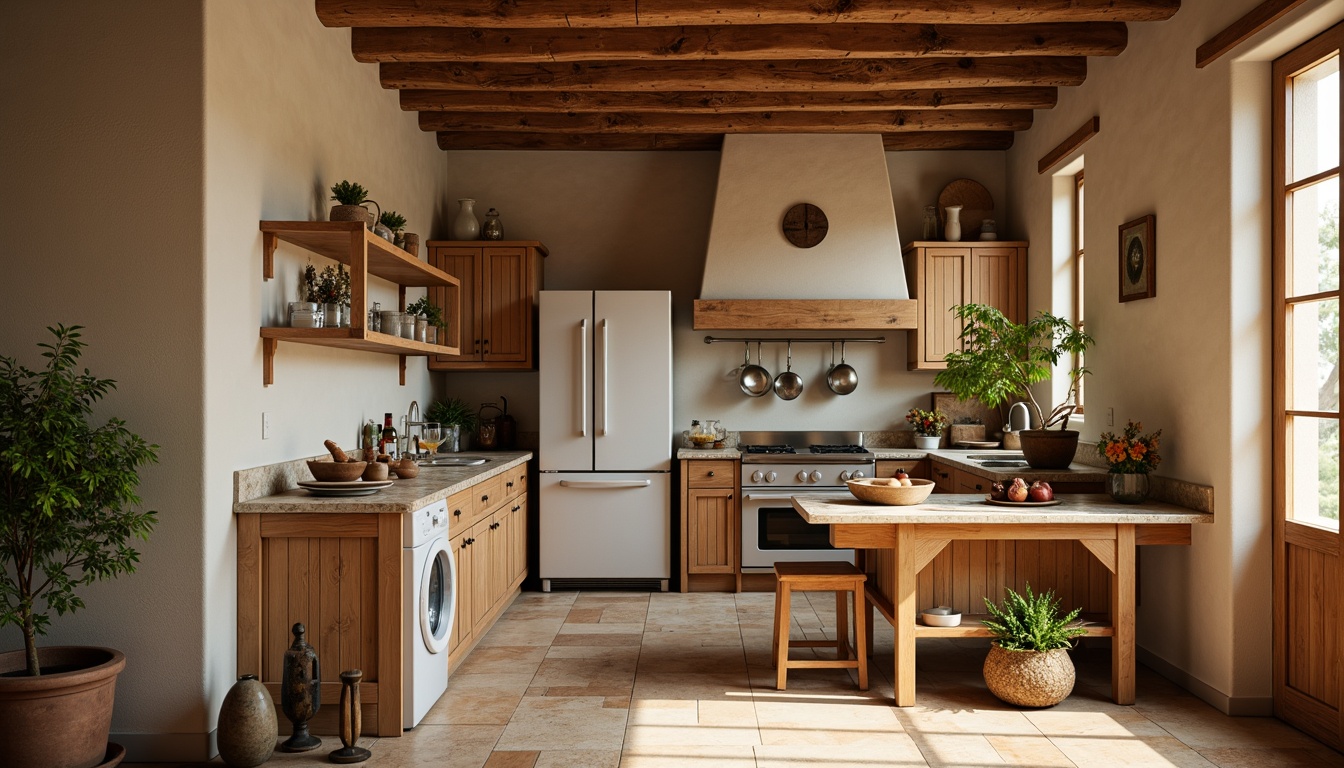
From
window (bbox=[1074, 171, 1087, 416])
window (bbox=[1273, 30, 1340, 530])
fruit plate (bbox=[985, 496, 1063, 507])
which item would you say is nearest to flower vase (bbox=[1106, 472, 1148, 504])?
fruit plate (bbox=[985, 496, 1063, 507])

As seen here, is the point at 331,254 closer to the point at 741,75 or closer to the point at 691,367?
the point at 741,75

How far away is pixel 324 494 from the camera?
3623 millimetres

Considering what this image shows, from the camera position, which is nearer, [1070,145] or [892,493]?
[892,493]

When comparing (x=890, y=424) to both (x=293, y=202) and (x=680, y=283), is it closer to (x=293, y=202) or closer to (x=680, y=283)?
(x=680, y=283)

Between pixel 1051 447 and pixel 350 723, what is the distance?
338cm

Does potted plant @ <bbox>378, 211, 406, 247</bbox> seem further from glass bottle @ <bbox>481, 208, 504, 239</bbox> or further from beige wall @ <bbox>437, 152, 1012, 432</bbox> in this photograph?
beige wall @ <bbox>437, 152, 1012, 432</bbox>

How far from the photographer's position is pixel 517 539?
5.64 m

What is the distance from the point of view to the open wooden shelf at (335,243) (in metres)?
3.62

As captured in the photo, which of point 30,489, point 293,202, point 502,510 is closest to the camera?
point 30,489

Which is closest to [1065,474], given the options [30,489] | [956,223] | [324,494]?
[956,223]

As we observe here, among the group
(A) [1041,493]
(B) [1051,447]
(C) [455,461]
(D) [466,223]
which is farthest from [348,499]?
(B) [1051,447]

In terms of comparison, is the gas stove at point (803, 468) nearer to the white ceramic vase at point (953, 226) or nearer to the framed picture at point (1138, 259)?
the white ceramic vase at point (953, 226)

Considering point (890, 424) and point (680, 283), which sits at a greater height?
point (680, 283)

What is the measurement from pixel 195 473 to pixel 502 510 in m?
2.18
